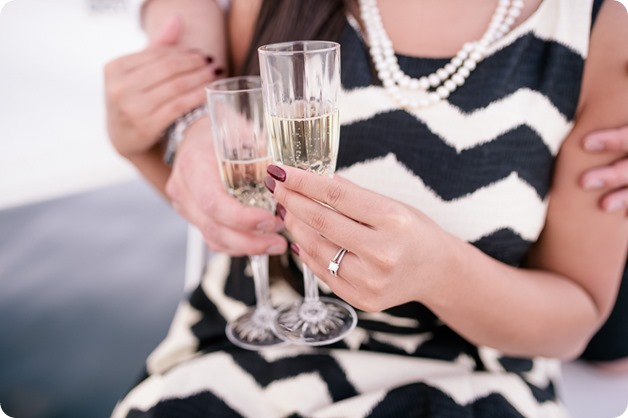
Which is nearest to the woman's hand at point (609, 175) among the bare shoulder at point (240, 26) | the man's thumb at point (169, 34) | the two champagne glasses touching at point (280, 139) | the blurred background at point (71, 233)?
the two champagne glasses touching at point (280, 139)

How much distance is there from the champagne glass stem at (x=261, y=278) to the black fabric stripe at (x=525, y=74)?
44 centimetres

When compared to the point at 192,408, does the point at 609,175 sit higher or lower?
higher

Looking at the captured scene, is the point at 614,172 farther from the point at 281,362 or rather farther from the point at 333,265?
the point at 281,362

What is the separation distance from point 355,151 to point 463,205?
0.22 metres

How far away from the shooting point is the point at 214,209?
897 mm

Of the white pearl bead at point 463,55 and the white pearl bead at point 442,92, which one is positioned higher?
the white pearl bead at point 463,55

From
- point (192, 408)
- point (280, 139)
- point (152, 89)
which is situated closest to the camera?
point (280, 139)

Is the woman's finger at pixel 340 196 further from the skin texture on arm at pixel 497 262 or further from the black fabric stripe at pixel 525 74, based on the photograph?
the black fabric stripe at pixel 525 74

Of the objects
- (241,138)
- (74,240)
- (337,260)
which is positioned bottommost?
(74,240)

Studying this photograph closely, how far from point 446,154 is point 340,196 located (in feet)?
1.28

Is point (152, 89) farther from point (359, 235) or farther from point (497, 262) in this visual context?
point (497, 262)

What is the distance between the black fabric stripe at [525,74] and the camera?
0.94 metres

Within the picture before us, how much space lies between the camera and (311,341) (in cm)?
88

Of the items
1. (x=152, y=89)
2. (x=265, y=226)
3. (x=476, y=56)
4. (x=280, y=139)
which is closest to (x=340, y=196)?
(x=280, y=139)
